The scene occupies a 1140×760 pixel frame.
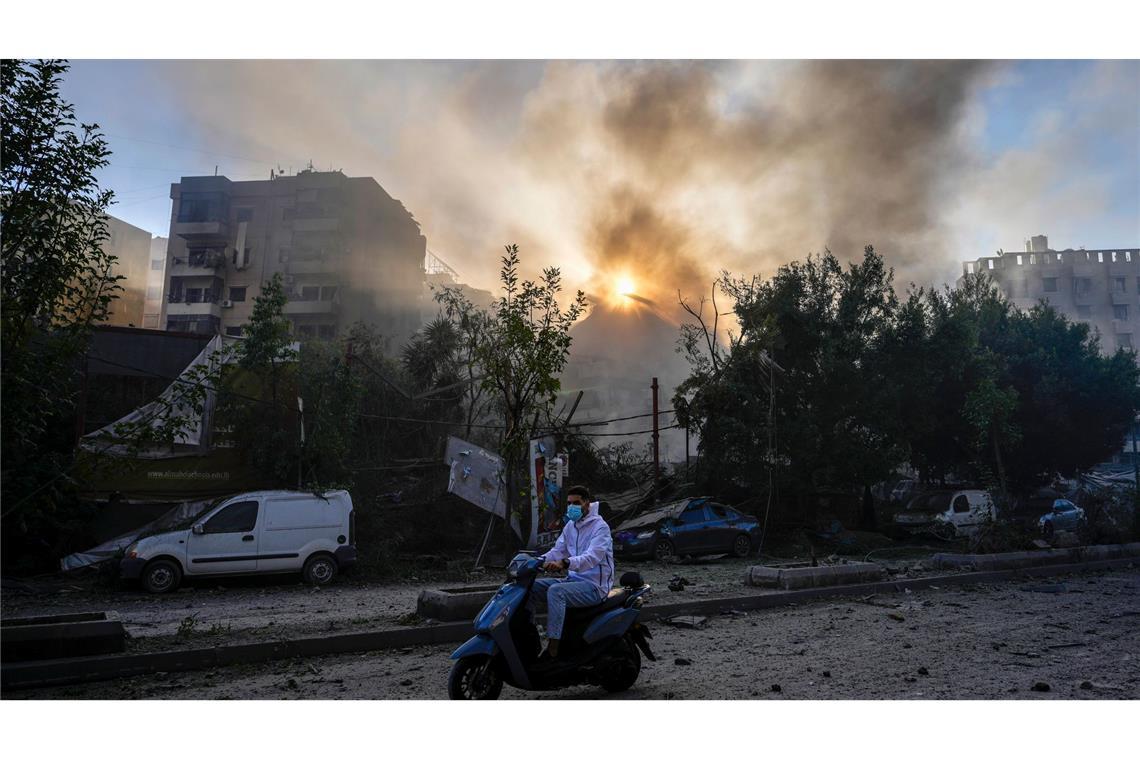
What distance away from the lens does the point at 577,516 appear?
6.21m

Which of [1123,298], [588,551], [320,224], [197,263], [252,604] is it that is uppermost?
[1123,298]

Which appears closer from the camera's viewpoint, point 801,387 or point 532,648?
point 532,648

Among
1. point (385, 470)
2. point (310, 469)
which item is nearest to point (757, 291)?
point (385, 470)

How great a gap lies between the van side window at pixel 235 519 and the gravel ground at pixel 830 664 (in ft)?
25.1

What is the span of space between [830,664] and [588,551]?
3.08 meters

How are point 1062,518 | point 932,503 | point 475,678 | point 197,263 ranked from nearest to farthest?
point 475,678 < point 1062,518 < point 932,503 < point 197,263

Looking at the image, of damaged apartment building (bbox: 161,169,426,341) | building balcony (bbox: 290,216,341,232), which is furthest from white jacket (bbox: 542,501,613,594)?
building balcony (bbox: 290,216,341,232)

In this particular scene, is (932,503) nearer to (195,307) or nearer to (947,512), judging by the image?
(947,512)

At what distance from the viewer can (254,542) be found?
47.5 ft

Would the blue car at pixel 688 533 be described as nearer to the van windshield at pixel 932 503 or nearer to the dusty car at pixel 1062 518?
the van windshield at pixel 932 503

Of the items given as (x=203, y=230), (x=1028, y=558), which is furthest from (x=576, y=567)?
(x=203, y=230)

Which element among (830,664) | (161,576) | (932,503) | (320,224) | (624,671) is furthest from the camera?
(320,224)

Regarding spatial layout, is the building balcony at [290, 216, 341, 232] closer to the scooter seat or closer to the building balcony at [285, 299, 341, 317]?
the building balcony at [285, 299, 341, 317]

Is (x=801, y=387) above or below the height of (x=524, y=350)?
above
